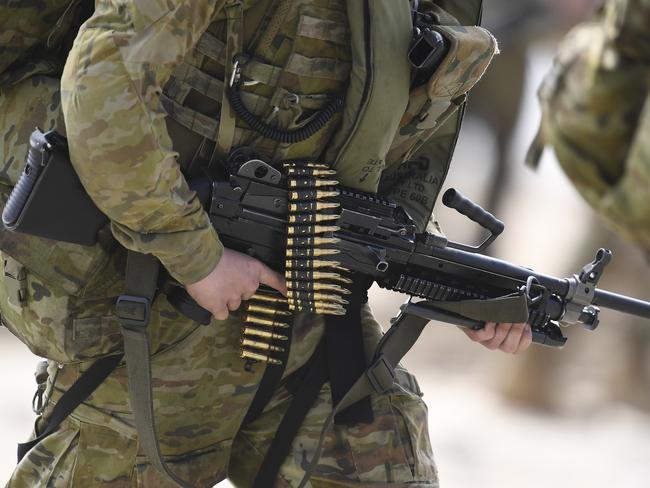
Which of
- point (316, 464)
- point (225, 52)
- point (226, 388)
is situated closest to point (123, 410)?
point (226, 388)

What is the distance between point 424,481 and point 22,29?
1386 millimetres

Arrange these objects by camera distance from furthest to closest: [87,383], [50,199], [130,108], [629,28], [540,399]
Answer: [540,399], [87,383], [50,199], [130,108], [629,28]

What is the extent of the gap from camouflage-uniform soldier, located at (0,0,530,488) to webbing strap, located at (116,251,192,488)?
0.30 ft

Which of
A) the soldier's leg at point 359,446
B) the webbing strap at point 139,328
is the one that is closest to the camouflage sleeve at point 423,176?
the soldier's leg at point 359,446

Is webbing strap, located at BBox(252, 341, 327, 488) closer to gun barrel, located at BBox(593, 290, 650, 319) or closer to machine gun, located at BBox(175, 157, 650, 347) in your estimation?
machine gun, located at BBox(175, 157, 650, 347)

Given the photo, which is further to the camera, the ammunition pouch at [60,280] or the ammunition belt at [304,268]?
the ammunition belt at [304,268]

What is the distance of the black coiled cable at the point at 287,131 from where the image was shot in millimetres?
2467

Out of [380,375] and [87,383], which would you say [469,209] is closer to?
[380,375]

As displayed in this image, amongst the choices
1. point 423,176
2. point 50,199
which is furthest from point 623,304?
point 50,199

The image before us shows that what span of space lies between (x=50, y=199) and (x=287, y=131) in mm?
529

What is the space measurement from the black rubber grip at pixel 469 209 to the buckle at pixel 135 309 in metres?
0.80

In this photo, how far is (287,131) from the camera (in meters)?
2.54

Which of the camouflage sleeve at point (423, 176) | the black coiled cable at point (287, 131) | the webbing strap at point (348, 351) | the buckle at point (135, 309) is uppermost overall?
the black coiled cable at point (287, 131)

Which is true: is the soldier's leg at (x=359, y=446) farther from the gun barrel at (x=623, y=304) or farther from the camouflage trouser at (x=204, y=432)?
the gun barrel at (x=623, y=304)
